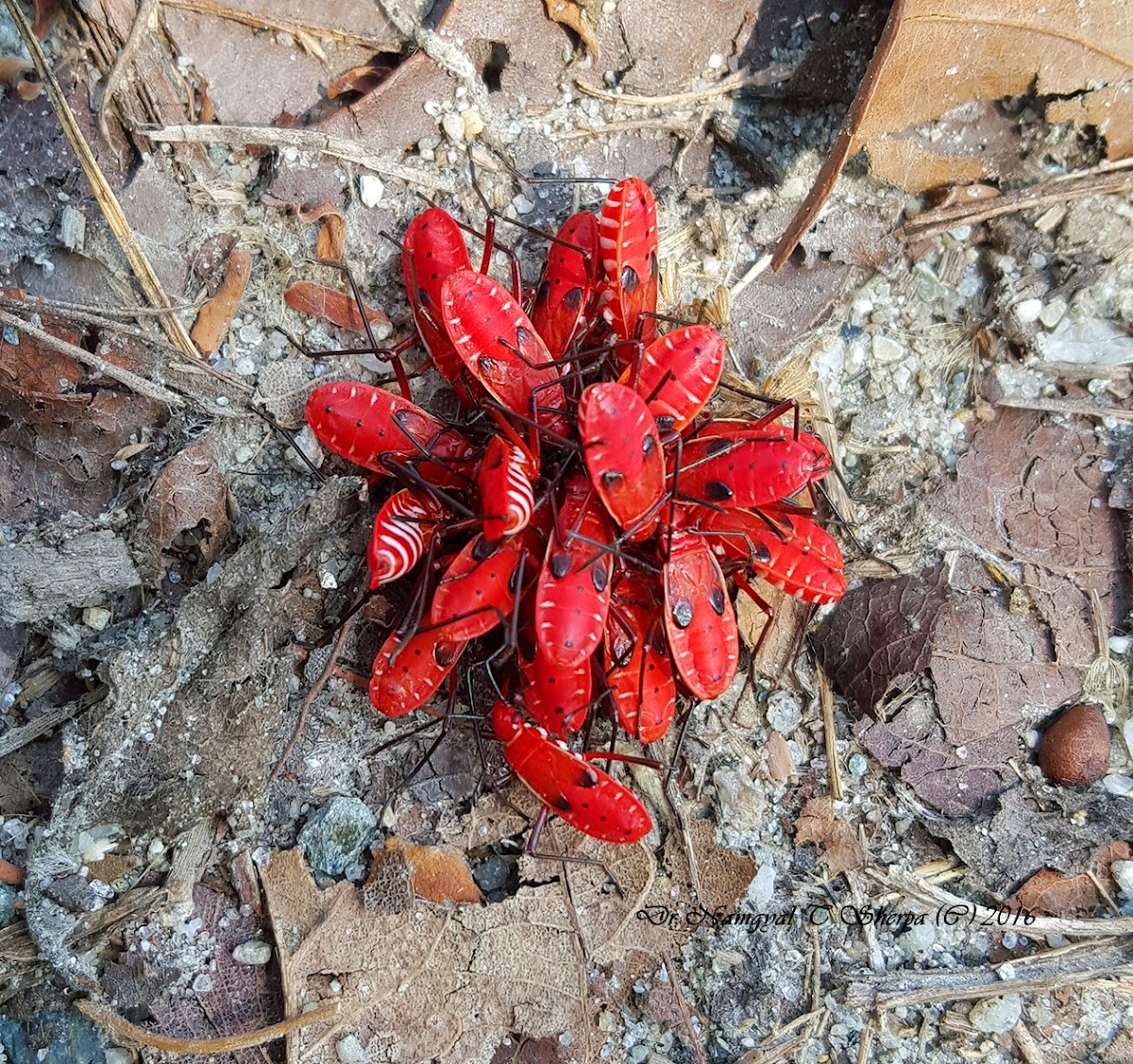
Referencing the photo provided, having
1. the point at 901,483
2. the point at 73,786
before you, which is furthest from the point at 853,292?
the point at 73,786

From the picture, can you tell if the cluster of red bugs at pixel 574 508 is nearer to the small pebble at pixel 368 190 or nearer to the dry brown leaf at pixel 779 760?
the small pebble at pixel 368 190

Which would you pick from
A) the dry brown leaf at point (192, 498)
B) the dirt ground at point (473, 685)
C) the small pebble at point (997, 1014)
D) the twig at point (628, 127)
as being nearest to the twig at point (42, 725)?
the dirt ground at point (473, 685)

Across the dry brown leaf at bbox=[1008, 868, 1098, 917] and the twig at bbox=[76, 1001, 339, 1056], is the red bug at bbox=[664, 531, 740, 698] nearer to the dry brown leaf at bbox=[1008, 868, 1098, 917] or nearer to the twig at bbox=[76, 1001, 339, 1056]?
the dry brown leaf at bbox=[1008, 868, 1098, 917]

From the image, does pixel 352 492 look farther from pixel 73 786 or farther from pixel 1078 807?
pixel 1078 807

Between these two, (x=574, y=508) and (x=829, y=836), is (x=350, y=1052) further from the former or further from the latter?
(x=574, y=508)

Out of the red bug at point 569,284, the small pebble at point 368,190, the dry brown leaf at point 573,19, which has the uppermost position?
the dry brown leaf at point 573,19
